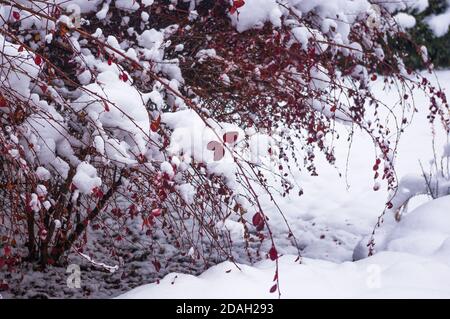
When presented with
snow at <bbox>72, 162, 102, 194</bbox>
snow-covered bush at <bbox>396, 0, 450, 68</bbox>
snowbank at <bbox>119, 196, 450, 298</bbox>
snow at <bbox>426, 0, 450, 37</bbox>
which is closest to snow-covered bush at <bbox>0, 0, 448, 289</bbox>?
snow at <bbox>72, 162, 102, 194</bbox>

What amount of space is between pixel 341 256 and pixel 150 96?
248 cm

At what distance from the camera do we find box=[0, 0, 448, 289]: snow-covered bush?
5.73 ft

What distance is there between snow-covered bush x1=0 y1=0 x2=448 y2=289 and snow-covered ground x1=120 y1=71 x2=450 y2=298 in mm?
198

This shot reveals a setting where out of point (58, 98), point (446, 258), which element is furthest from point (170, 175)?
point (446, 258)

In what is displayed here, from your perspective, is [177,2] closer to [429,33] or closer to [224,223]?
[224,223]

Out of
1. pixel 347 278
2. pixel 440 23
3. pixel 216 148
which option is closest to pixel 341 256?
pixel 347 278

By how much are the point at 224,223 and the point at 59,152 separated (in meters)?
0.72

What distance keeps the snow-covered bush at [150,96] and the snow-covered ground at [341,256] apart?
0.20m

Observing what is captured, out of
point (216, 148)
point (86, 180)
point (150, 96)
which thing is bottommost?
point (86, 180)

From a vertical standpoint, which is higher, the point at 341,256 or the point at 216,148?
the point at 216,148

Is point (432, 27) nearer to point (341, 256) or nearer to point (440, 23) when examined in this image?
point (440, 23)

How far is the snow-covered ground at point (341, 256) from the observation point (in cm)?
216

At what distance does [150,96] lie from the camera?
1960mm

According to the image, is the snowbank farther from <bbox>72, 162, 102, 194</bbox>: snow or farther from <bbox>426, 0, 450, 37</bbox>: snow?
<bbox>426, 0, 450, 37</bbox>: snow
